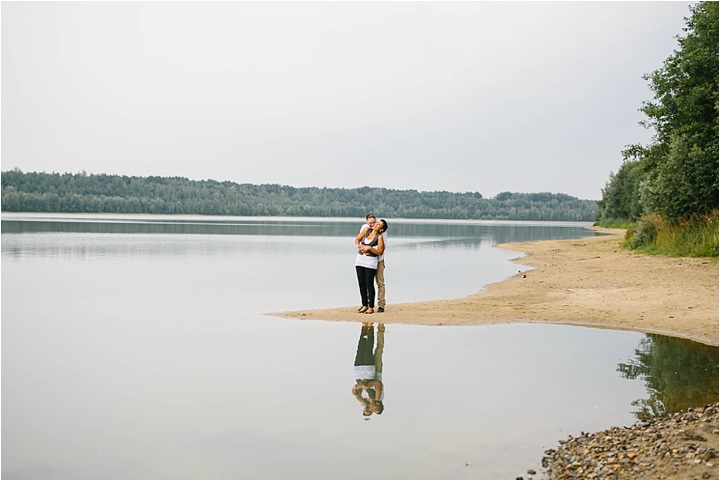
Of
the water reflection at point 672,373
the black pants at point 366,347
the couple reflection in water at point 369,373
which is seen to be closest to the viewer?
the water reflection at point 672,373

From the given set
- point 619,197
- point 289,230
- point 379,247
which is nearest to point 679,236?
point 379,247

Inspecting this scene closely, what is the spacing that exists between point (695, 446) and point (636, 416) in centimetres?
185

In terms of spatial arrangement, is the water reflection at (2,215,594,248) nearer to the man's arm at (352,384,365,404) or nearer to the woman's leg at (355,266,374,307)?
the woman's leg at (355,266,374,307)

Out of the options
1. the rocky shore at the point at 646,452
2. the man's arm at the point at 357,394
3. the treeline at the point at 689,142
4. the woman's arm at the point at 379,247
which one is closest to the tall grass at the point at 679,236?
the treeline at the point at 689,142

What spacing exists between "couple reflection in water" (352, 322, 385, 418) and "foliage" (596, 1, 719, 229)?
1803cm

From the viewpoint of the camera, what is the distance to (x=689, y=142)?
27.6m

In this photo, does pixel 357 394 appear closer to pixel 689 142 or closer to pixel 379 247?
pixel 379 247

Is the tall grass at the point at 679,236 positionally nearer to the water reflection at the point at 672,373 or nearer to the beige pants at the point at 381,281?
the beige pants at the point at 381,281

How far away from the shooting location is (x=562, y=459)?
632 centimetres

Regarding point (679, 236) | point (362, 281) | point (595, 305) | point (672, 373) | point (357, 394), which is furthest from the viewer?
point (679, 236)

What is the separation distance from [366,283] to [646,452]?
8900 millimetres

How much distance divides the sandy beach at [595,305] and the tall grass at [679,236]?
253cm

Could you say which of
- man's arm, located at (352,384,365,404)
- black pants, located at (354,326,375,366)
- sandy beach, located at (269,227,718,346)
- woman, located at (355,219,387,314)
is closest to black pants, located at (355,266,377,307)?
woman, located at (355,219,387,314)

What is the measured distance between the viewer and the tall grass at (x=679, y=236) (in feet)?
80.2
